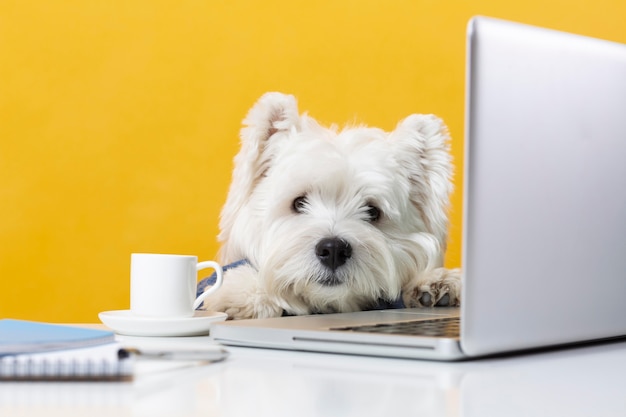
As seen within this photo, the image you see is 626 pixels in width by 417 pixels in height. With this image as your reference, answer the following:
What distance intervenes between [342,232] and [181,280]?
0.47 m

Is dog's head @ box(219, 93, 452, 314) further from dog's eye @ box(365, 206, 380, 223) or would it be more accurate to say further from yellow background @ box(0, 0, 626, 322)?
yellow background @ box(0, 0, 626, 322)

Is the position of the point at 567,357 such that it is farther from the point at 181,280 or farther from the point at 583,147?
the point at 181,280

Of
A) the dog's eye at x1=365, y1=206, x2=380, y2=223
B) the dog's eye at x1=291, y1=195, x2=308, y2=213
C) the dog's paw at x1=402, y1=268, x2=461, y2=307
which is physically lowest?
the dog's paw at x1=402, y1=268, x2=461, y2=307

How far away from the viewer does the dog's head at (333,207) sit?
1729 millimetres

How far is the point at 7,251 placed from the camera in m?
3.66

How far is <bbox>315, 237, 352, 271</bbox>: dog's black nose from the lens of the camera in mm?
1714

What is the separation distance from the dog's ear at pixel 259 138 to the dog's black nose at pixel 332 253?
12.8 inches

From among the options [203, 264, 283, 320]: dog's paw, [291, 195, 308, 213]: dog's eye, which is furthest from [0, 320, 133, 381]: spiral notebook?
[291, 195, 308, 213]: dog's eye

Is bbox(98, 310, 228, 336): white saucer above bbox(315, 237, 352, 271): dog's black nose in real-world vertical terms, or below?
below

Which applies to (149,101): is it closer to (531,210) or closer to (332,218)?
(332,218)

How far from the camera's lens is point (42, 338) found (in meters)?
0.94

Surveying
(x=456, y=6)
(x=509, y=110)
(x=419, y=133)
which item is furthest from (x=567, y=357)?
(x=456, y=6)

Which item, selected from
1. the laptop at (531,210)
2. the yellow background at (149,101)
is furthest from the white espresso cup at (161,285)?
the yellow background at (149,101)

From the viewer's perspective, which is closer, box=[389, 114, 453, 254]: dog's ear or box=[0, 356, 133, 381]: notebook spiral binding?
box=[0, 356, 133, 381]: notebook spiral binding
